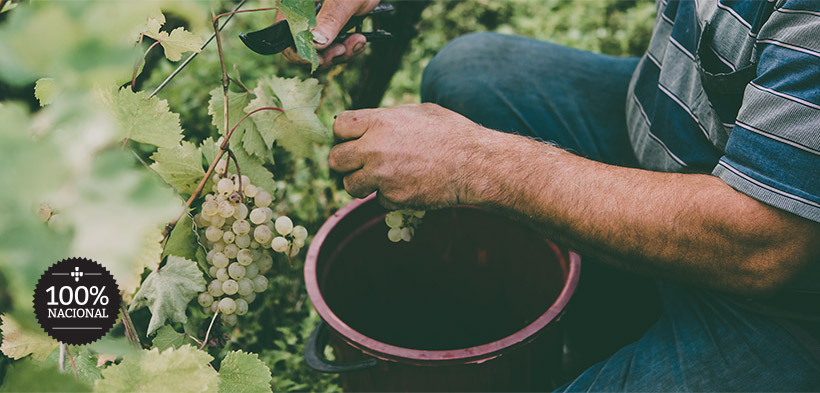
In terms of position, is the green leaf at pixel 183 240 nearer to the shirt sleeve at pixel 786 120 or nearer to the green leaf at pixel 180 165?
the green leaf at pixel 180 165

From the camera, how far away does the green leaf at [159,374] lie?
639 mm

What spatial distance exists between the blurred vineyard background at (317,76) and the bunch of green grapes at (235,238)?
0.22 metres

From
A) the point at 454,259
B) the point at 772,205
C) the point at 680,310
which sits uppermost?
the point at 772,205

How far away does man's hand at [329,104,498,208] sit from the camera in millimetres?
1193

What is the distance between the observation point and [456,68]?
188 centimetres

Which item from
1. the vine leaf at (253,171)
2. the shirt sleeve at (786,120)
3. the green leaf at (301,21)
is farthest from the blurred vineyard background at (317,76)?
the shirt sleeve at (786,120)

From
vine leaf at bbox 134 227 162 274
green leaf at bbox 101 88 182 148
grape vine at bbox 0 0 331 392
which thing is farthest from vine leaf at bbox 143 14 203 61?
vine leaf at bbox 134 227 162 274

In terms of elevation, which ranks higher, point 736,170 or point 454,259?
point 736,170

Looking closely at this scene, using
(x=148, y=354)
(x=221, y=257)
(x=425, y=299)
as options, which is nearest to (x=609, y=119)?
(x=425, y=299)

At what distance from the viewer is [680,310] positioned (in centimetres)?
138

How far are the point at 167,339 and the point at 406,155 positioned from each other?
1.80 feet

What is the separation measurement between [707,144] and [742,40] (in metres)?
0.24

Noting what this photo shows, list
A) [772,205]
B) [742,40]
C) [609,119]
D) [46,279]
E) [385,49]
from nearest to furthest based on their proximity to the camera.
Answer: [46,279] < [772,205] < [742,40] < [609,119] < [385,49]

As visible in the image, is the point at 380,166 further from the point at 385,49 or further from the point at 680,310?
the point at 385,49
